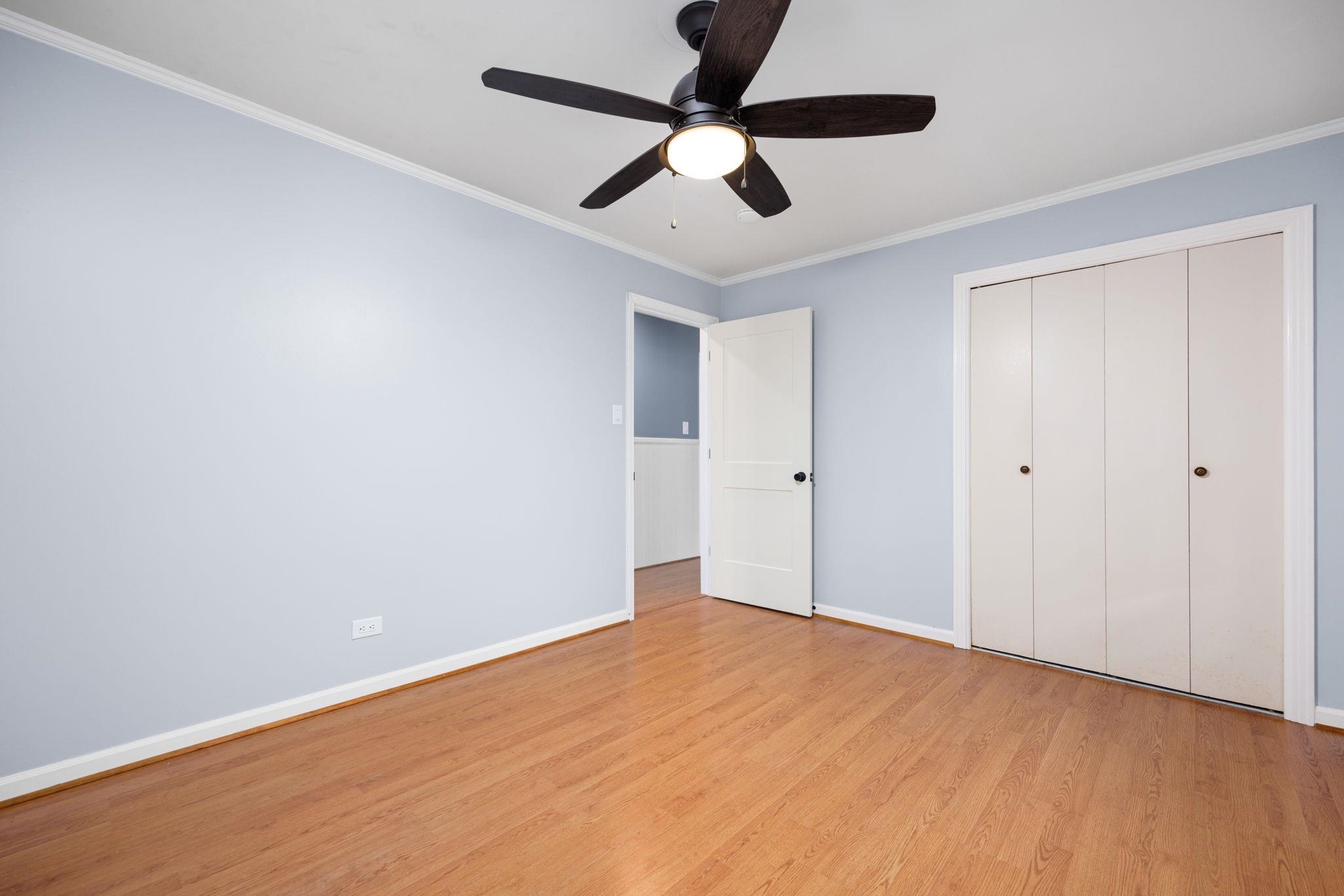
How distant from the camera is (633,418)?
4145 mm

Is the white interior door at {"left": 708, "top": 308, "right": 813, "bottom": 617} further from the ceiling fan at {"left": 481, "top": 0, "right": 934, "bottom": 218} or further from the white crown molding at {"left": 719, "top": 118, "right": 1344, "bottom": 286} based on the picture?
the ceiling fan at {"left": 481, "top": 0, "right": 934, "bottom": 218}

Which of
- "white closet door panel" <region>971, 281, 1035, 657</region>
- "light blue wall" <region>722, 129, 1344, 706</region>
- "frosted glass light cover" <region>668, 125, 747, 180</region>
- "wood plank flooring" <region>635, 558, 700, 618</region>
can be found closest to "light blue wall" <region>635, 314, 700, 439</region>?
"wood plank flooring" <region>635, 558, 700, 618</region>

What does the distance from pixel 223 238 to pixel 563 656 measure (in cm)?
248

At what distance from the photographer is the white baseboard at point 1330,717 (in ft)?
7.67

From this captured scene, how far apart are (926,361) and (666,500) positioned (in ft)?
9.76

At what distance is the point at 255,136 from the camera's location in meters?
2.31

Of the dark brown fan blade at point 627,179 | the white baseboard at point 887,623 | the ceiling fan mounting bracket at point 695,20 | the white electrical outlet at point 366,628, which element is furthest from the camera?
the white baseboard at point 887,623

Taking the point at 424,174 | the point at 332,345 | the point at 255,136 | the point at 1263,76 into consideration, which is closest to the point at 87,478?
Result: the point at 332,345

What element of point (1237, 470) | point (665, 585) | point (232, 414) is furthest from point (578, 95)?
point (665, 585)

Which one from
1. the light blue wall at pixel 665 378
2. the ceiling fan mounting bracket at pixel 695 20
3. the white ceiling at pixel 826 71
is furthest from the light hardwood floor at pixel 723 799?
the light blue wall at pixel 665 378

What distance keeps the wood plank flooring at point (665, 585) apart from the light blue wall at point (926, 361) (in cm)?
112

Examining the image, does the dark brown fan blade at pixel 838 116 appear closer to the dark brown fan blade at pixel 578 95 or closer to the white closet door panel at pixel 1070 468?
the dark brown fan blade at pixel 578 95

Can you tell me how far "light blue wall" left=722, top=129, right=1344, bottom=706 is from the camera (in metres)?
2.37

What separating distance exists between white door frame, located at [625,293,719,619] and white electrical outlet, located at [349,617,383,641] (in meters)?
1.53
